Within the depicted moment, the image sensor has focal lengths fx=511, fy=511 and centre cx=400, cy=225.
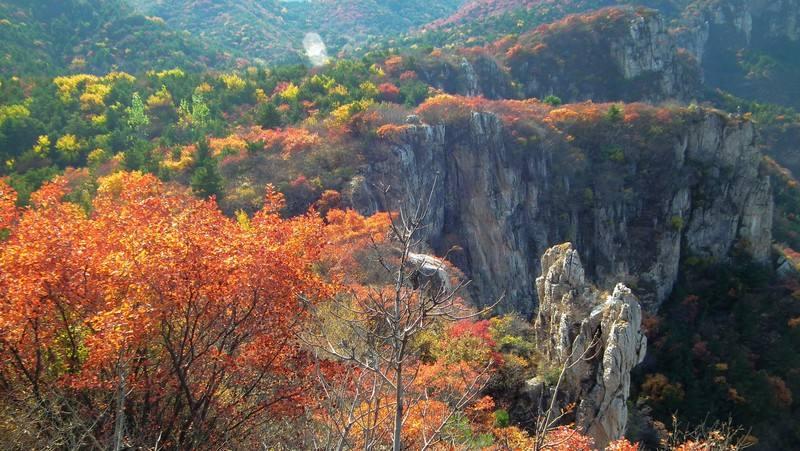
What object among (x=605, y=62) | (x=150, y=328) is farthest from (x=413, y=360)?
(x=605, y=62)

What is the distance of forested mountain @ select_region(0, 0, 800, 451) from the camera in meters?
9.68

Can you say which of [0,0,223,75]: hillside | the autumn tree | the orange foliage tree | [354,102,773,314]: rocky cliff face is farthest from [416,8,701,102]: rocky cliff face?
the orange foliage tree

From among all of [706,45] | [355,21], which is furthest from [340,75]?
[355,21]

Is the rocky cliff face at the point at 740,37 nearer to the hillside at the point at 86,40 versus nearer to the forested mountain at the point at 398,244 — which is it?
the forested mountain at the point at 398,244

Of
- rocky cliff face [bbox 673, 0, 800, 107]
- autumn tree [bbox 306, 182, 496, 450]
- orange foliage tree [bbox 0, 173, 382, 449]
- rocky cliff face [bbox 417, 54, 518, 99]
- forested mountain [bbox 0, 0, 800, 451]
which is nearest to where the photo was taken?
orange foliage tree [bbox 0, 173, 382, 449]

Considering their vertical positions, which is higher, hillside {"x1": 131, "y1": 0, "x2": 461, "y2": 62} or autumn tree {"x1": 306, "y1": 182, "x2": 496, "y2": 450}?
hillside {"x1": 131, "y1": 0, "x2": 461, "y2": 62}

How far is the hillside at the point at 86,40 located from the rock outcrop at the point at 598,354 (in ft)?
183

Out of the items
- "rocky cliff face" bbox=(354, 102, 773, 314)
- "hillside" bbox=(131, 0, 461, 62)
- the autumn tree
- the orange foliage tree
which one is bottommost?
"rocky cliff face" bbox=(354, 102, 773, 314)

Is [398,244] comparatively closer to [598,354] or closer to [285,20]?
[598,354]

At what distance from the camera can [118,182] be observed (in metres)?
26.1

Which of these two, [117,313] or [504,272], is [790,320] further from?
[117,313]

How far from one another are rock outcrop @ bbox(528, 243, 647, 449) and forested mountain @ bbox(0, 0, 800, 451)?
0.09 m

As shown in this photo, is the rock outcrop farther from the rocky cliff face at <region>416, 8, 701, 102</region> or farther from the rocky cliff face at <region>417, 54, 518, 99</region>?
the rocky cliff face at <region>416, 8, 701, 102</region>

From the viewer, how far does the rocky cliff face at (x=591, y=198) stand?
→ 126 feet
